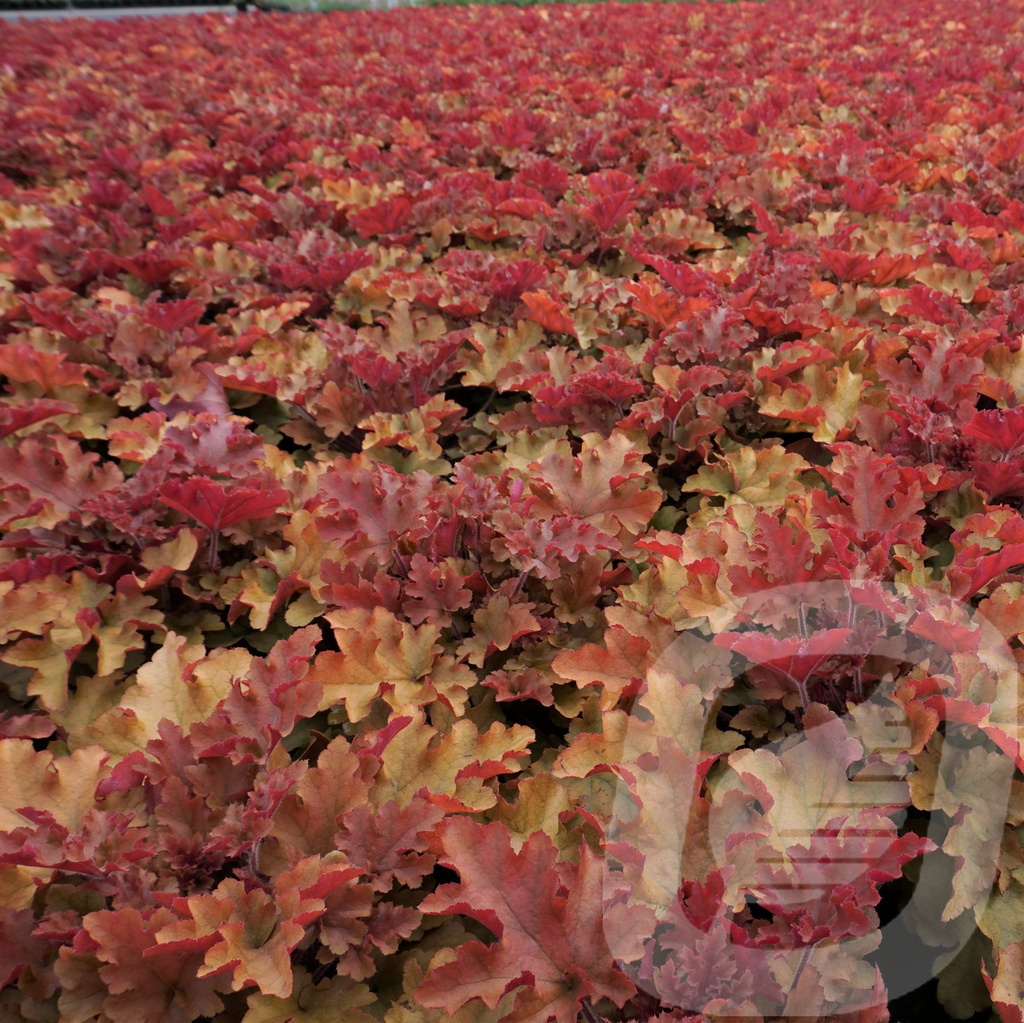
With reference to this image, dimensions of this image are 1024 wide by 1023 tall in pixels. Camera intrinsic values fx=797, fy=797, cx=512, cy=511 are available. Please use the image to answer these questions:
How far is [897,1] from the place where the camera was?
1065 centimetres

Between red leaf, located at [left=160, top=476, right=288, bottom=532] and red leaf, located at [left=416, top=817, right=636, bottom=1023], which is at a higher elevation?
red leaf, located at [left=160, top=476, right=288, bottom=532]

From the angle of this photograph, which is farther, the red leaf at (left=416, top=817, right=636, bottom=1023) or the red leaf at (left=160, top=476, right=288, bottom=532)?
the red leaf at (left=160, top=476, right=288, bottom=532)

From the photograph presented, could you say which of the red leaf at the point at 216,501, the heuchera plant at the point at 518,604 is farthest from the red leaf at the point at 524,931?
the red leaf at the point at 216,501

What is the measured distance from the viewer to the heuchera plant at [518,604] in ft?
4.16

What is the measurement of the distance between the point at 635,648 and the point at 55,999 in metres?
1.23

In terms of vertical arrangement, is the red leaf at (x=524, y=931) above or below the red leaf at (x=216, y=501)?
below

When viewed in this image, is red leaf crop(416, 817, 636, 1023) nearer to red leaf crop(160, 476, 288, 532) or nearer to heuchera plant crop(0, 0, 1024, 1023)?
heuchera plant crop(0, 0, 1024, 1023)

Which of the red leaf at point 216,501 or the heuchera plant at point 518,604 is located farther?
the red leaf at point 216,501

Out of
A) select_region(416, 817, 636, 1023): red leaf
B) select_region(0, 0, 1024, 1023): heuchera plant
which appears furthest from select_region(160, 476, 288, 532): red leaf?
select_region(416, 817, 636, 1023): red leaf

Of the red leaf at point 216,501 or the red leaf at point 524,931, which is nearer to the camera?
the red leaf at point 524,931

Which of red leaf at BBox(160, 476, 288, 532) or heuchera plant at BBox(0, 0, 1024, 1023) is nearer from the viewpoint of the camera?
heuchera plant at BBox(0, 0, 1024, 1023)

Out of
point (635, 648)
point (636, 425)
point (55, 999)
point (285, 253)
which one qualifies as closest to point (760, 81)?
point (285, 253)

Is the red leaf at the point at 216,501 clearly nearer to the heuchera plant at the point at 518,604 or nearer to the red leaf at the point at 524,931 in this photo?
the heuchera plant at the point at 518,604

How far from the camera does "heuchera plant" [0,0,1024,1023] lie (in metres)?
1.27
